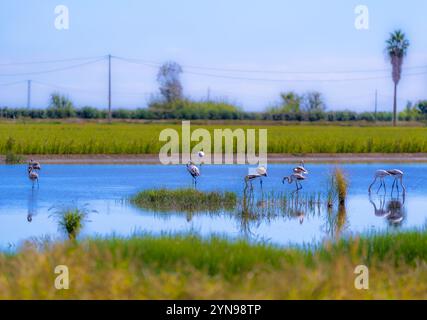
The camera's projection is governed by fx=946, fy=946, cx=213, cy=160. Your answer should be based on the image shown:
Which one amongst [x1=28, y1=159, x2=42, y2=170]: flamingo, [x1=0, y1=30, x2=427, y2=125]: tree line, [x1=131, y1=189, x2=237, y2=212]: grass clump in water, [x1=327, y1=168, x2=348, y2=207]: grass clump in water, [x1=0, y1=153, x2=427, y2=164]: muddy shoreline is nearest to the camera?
[x1=131, y1=189, x2=237, y2=212]: grass clump in water

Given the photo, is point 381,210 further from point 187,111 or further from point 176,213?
point 187,111

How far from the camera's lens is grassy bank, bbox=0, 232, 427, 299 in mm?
7754

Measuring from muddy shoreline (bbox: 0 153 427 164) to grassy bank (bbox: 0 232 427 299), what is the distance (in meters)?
21.2

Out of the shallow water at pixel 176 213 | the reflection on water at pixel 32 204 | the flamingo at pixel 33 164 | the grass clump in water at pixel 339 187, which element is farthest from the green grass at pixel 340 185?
the flamingo at pixel 33 164

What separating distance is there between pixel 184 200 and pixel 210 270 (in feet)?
29.5

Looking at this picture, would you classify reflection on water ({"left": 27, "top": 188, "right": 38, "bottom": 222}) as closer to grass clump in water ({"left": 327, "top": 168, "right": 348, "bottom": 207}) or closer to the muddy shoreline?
grass clump in water ({"left": 327, "top": 168, "right": 348, "bottom": 207})

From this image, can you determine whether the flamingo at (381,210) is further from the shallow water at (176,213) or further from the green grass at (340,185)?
the green grass at (340,185)

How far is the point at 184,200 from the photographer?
60.3 feet

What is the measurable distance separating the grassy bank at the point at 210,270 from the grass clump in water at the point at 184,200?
6811 mm

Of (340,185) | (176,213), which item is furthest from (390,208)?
(176,213)

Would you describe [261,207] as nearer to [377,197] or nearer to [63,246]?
[377,197]

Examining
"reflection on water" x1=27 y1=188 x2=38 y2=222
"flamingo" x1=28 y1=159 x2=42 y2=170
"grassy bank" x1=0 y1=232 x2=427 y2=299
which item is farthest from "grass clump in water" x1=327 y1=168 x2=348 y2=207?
"flamingo" x1=28 y1=159 x2=42 y2=170

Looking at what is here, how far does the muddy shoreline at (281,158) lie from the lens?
3164 centimetres
